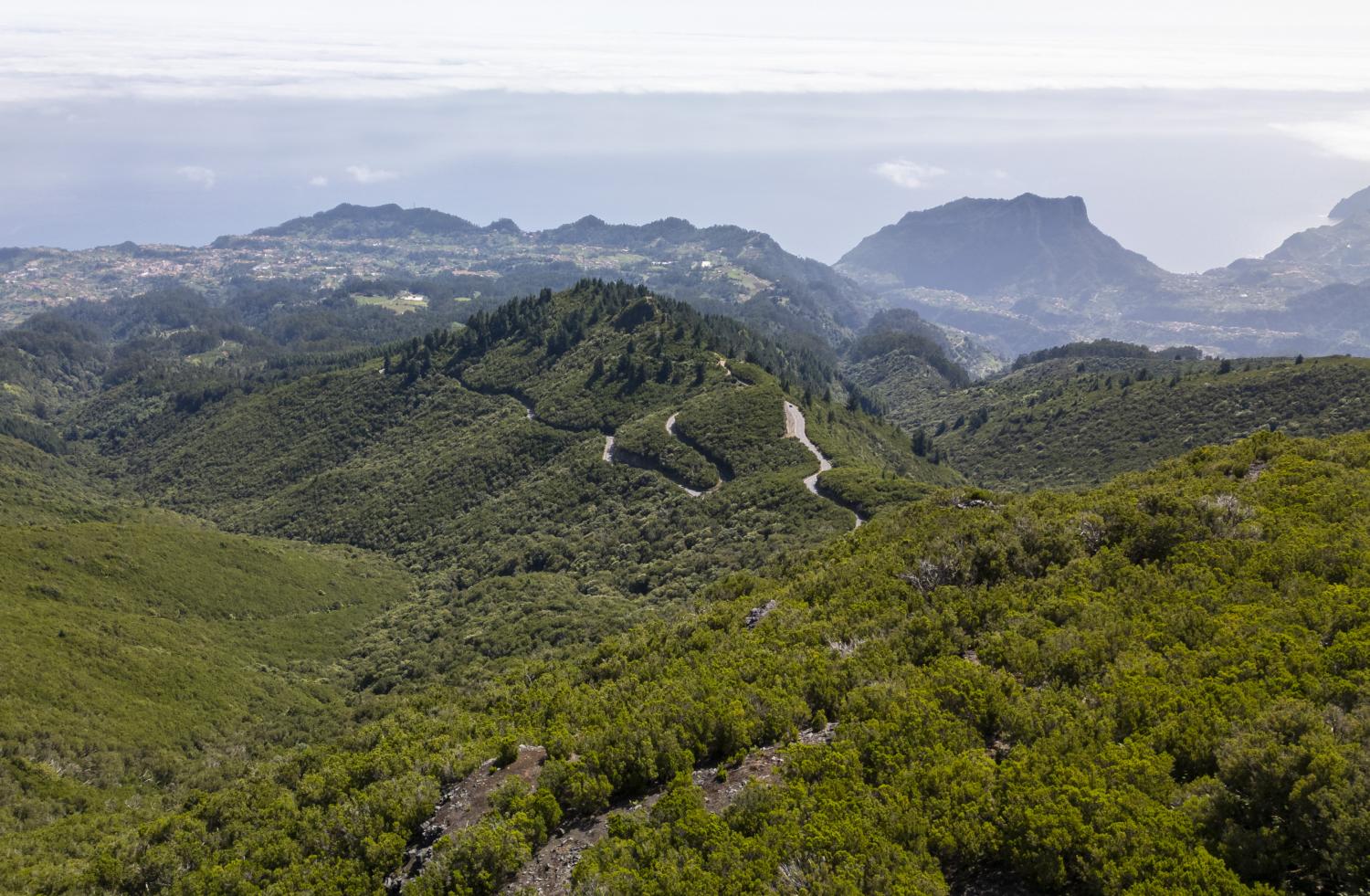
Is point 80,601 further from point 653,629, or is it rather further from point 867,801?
point 867,801

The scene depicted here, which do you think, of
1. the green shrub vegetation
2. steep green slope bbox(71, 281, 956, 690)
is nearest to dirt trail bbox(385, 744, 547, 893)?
the green shrub vegetation

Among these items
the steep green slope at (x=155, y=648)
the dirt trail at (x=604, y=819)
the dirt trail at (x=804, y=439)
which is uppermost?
the dirt trail at (x=604, y=819)

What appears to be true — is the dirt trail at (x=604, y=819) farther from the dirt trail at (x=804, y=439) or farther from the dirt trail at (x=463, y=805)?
the dirt trail at (x=804, y=439)

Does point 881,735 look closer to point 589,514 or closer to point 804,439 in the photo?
point 589,514

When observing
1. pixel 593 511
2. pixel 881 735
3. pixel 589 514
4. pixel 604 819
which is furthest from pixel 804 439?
pixel 604 819

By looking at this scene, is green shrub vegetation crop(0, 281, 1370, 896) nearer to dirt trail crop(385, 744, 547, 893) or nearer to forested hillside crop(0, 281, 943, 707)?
dirt trail crop(385, 744, 547, 893)

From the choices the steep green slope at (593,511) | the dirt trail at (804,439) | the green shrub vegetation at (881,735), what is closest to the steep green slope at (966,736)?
the green shrub vegetation at (881,735)

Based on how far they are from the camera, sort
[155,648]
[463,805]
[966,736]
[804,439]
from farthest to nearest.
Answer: [804,439], [155,648], [463,805], [966,736]

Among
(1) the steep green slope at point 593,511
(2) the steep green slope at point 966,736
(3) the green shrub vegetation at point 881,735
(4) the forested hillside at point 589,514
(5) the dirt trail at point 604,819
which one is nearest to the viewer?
(2) the steep green slope at point 966,736
